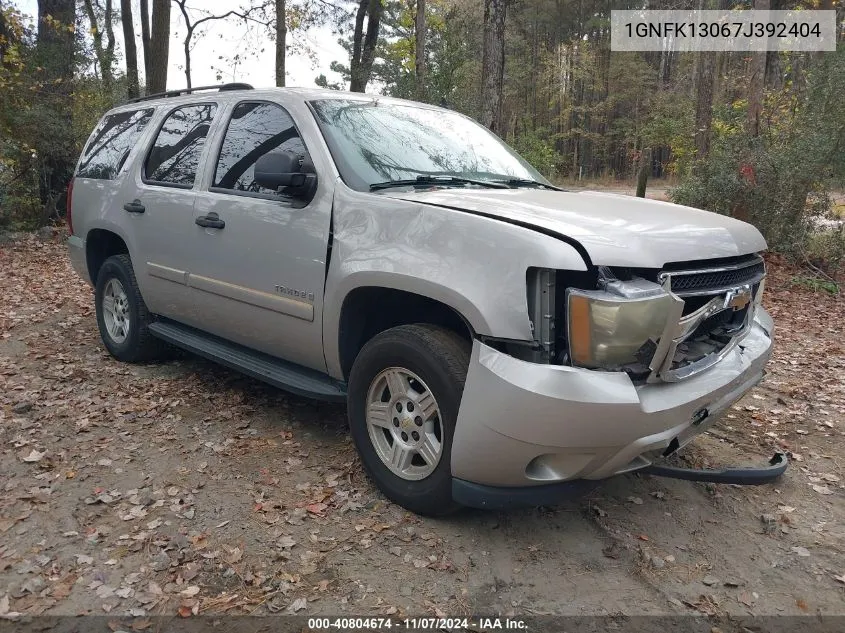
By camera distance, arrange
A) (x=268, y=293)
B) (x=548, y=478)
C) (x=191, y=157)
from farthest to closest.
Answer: (x=191, y=157)
(x=268, y=293)
(x=548, y=478)

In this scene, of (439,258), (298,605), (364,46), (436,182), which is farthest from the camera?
(364,46)

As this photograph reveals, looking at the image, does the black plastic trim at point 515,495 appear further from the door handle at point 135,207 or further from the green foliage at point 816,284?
the green foliage at point 816,284

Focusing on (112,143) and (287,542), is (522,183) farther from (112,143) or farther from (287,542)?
(112,143)

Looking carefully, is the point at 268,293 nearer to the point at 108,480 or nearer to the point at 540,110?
the point at 108,480

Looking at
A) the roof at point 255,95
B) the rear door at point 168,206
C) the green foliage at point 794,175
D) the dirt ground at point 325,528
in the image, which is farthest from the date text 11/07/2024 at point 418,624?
the green foliage at point 794,175

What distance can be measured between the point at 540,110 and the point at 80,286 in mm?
43350

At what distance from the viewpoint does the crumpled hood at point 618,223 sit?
2.58 metres

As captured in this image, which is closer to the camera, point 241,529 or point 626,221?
point 626,221

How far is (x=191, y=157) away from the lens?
4.48 m

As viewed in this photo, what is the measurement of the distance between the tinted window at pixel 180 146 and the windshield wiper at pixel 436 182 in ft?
5.41

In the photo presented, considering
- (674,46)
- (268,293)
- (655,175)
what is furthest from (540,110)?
(268,293)

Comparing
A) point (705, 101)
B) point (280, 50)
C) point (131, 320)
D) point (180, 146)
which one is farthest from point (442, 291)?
point (280, 50)

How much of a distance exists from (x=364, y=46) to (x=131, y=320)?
18817 mm

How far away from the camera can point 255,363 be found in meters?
4.02
